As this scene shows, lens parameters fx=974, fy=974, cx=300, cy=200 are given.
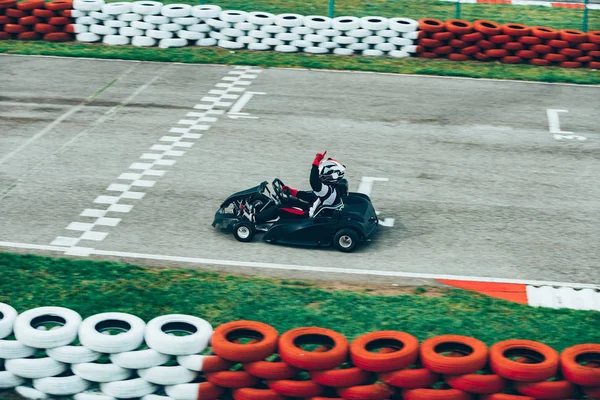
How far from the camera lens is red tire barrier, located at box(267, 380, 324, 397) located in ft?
36.1

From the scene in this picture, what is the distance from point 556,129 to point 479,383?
11.9m

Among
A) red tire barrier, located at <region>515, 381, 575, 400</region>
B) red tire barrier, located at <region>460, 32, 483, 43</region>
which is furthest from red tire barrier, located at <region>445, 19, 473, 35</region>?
red tire barrier, located at <region>515, 381, 575, 400</region>

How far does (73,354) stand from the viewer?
37.2 feet

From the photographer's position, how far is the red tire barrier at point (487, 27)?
25.6m

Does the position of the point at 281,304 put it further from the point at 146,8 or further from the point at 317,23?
the point at 146,8

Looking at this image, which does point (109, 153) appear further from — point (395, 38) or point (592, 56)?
point (592, 56)

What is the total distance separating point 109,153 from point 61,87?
4714 millimetres

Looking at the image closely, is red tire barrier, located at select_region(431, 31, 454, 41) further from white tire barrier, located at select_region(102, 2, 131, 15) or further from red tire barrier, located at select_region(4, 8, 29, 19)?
red tire barrier, located at select_region(4, 8, 29, 19)

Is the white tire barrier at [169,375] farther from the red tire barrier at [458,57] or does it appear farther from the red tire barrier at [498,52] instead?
the red tire barrier at [498,52]

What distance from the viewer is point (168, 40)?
26.6 metres

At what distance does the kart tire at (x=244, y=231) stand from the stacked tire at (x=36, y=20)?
13283mm

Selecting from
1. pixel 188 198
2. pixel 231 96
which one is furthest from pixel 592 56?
pixel 188 198

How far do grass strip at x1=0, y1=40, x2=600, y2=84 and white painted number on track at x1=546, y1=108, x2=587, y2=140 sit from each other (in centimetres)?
238

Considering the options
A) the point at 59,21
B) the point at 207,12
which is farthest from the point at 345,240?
the point at 59,21
